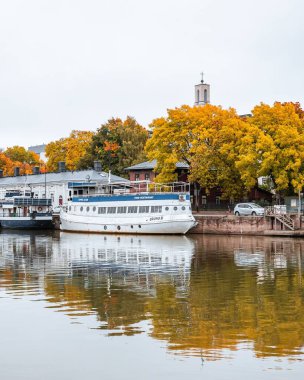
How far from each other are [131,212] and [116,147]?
40261mm

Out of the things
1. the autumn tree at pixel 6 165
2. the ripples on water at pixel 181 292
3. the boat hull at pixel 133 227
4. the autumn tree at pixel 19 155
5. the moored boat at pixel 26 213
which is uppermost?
the autumn tree at pixel 19 155

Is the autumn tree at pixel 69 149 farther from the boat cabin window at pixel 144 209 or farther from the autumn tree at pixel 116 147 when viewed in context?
the boat cabin window at pixel 144 209

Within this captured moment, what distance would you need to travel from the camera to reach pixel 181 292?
88.4ft

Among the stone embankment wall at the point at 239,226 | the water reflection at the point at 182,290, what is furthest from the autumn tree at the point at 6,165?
the water reflection at the point at 182,290

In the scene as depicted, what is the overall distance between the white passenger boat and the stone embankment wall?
3109 mm

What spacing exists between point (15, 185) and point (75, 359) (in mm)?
91516

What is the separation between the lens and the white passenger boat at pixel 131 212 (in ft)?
217

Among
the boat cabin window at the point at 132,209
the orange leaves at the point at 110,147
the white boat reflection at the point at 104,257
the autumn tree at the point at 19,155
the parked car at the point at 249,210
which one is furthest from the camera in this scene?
the autumn tree at the point at 19,155

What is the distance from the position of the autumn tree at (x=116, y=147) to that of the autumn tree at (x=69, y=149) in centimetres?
768

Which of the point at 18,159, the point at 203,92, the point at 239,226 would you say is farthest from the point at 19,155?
the point at 239,226

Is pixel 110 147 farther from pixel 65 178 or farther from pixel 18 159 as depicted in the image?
pixel 18 159

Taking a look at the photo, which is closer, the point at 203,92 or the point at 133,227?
the point at 133,227

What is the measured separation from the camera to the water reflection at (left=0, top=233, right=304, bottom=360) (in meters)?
19.0

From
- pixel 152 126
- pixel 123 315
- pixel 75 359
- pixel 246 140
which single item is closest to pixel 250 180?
pixel 246 140
